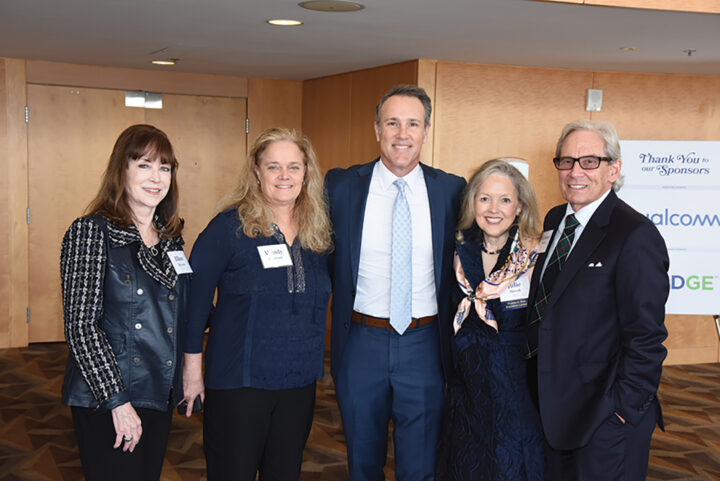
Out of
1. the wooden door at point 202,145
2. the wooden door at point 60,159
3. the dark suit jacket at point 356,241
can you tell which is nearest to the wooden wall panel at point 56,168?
the wooden door at point 60,159

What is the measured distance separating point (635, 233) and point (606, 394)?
1.98 feet

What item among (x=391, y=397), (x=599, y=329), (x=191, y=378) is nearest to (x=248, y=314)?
(x=191, y=378)

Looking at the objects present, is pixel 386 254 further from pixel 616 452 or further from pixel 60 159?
pixel 60 159

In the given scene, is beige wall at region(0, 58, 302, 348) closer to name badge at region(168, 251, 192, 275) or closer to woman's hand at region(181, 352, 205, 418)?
woman's hand at region(181, 352, 205, 418)

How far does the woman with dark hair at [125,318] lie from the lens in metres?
2.13

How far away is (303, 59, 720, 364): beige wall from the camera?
242 inches

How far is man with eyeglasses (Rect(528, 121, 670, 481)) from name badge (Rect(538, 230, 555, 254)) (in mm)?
94

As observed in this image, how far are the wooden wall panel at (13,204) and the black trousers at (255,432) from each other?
515 centimetres

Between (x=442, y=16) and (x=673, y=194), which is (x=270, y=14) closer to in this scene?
(x=442, y=16)

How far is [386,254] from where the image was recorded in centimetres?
298

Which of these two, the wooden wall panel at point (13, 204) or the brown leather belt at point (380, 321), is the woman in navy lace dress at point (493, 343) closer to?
the brown leather belt at point (380, 321)

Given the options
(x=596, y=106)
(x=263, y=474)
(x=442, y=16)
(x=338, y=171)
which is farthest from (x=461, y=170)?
(x=263, y=474)

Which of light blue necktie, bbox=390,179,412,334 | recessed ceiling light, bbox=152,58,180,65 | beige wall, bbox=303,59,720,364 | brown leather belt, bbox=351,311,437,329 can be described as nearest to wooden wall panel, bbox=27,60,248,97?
recessed ceiling light, bbox=152,58,180,65

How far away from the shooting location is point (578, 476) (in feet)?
8.39
